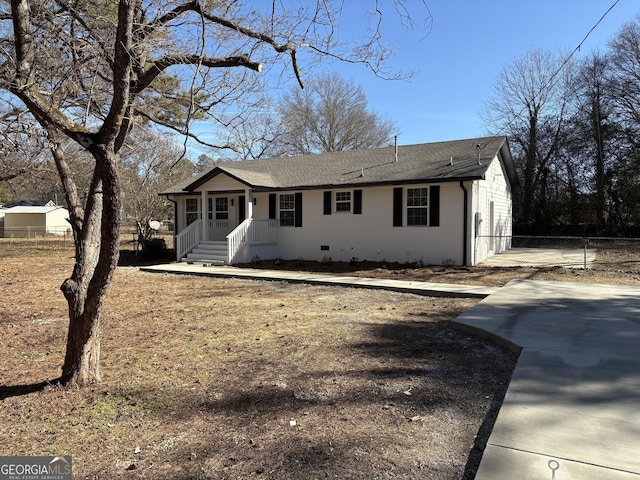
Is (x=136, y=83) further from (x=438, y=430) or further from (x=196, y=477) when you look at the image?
(x=438, y=430)

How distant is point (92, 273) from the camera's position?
3932 mm

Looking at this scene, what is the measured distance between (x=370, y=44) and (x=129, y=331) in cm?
503

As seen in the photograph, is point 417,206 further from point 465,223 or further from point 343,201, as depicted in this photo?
point 343,201

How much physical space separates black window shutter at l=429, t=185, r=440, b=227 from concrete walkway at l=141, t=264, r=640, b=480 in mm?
5614

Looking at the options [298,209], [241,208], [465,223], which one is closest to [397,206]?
[465,223]

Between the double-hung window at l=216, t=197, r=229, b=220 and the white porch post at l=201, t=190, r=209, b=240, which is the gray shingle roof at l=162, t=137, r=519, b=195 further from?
the double-hung window at l=216, t=197, r=229, b=220

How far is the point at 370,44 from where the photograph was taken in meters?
4.44

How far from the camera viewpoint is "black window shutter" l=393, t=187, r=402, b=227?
13859 mm

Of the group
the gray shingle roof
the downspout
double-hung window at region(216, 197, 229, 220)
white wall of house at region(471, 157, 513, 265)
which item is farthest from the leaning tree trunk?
double-hung window at region(216, 197, 229, 220)

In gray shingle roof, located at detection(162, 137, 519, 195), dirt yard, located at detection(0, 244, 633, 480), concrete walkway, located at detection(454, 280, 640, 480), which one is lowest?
dirt yard, located at detection(0, 244, 633, 480)

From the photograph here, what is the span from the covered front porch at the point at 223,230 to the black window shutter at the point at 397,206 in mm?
4867

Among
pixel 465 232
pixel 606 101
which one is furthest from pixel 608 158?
pixel 465 232

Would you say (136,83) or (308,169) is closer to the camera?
(136,83)

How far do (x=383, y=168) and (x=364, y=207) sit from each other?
175cm
